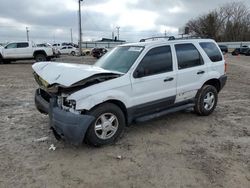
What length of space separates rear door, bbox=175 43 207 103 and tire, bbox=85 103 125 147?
1.62 meters

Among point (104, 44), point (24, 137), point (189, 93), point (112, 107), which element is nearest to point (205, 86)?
point (189, 93)

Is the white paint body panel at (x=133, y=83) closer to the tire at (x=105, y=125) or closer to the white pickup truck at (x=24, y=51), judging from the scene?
the tire at (x=105, y=125)

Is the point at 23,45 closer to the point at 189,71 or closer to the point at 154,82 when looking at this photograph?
the point at 189,71

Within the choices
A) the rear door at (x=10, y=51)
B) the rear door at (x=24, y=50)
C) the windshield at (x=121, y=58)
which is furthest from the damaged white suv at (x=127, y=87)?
the rear door at (x=10, y=51)

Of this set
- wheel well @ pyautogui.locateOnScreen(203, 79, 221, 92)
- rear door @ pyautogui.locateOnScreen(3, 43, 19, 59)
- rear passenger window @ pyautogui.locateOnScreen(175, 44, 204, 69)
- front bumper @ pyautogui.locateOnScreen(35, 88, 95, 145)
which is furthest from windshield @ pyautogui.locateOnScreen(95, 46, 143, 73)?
rear door @ pyautogui.locateOnScreen(3, 43, 19, 59)

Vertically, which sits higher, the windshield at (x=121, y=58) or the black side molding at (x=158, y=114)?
the windshield at (x=121, y=58)

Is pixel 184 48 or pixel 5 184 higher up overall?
pixel 184 48

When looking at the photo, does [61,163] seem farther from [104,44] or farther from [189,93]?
[104,44]

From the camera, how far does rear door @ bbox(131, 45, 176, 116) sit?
5340 millimetres

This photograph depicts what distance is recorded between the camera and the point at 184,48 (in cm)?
636

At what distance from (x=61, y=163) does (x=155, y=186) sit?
4.86ft

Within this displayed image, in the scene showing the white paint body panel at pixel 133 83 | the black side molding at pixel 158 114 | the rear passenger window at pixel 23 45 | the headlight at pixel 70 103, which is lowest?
the black side molding at pixel 158 114

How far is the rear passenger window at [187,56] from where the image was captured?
6.17 meters

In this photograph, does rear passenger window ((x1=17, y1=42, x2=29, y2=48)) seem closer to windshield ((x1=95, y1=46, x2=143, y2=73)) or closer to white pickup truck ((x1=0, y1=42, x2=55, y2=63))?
white pickup truck ((x1=0, y1=42, x2=55, y2=63))
